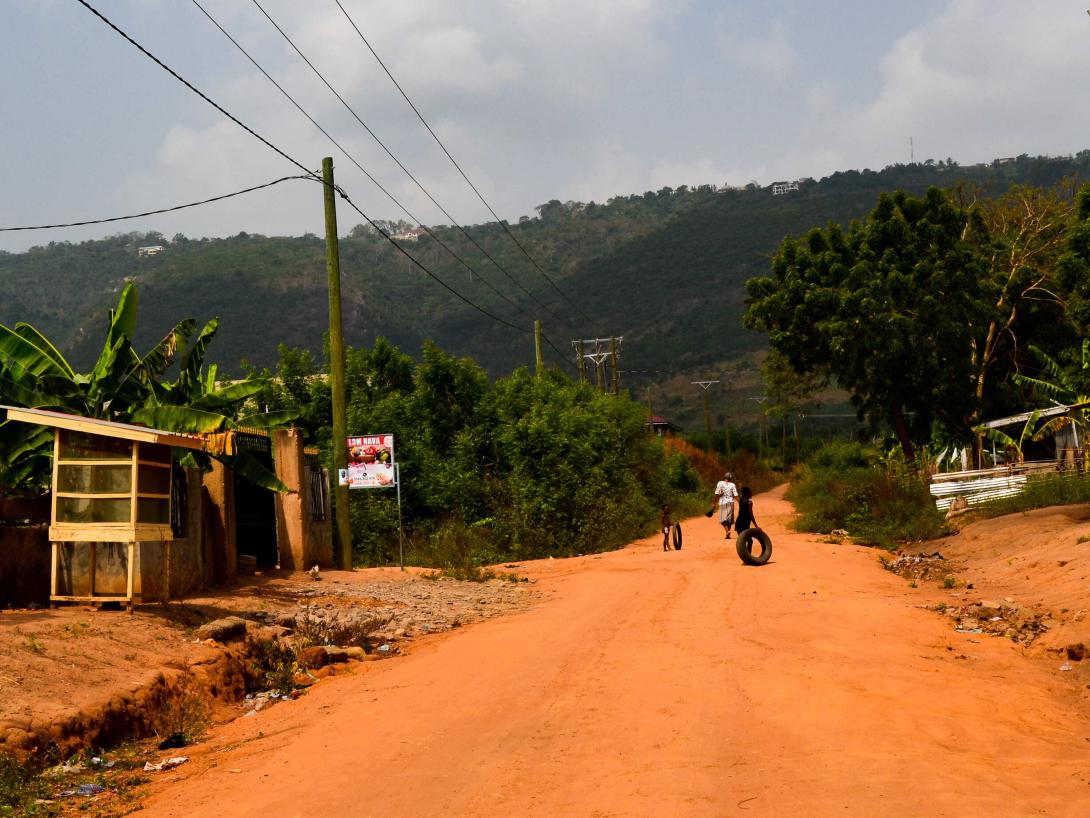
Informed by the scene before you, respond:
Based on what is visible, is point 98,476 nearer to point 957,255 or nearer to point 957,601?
point 957,601

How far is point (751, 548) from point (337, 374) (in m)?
9.24

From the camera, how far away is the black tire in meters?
20.8

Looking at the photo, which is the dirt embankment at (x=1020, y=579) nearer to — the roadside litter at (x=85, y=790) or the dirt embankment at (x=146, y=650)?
the dirt embankment at (x=146, y=650)

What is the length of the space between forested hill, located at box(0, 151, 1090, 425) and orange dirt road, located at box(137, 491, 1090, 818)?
92289 mm

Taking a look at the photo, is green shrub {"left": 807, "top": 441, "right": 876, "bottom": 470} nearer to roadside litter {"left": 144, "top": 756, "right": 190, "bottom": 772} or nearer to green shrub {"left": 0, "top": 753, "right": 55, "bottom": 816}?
roadside litter {"left": 144, "top": 756, "right": 190, "bottom": 772}

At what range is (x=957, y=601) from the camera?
1622 cm

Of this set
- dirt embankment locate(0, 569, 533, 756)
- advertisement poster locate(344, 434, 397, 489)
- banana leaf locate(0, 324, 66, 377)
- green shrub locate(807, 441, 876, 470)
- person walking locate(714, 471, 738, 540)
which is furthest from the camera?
green shrub locate(807, 441, 876, 470)

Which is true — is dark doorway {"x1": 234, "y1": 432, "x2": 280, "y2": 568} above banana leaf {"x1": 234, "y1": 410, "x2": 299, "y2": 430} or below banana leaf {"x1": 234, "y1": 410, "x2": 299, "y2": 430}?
below

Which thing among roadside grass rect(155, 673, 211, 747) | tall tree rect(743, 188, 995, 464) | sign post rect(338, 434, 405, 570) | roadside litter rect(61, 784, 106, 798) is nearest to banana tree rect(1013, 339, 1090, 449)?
tall tree rect(743, 188, 995, 464)

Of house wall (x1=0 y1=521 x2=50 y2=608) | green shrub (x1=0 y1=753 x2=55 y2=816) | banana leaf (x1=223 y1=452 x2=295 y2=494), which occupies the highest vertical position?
banana leaf (x1=223 y1=452 x2=295 y2=494)

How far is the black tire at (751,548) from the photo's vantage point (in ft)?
68.1

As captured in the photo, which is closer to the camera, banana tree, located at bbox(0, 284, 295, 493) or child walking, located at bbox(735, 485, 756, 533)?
banana tree, located at bbox(0, 284, 295, 493)

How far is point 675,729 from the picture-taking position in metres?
8.44

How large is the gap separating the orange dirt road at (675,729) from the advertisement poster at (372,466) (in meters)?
7.31
